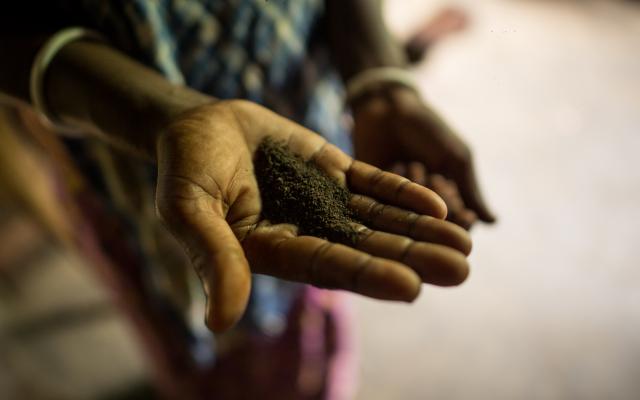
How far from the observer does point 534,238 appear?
1.58 meters

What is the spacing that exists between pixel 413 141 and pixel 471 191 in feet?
0.36

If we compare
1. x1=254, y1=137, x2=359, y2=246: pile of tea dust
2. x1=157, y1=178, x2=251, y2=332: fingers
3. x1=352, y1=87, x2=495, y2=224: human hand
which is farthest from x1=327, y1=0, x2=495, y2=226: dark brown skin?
x1=157, y1=178, x2=251, y2=332: fingers

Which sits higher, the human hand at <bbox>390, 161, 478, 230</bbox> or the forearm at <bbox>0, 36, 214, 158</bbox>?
the human hand at <bbox>390, 161, 478, 230</bbox>

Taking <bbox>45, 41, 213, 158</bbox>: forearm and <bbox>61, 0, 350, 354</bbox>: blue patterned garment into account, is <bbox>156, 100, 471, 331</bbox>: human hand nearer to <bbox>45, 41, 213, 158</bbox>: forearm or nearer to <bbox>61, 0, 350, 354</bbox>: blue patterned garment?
<bbox>45, 41, 213, 158</bbox>: forearm

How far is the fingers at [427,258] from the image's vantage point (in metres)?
0.47

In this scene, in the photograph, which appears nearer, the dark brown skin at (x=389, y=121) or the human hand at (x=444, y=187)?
the human hand at (x=444, y=187)

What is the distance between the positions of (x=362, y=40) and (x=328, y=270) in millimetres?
493

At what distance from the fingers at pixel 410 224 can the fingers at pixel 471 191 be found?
0.78 ft

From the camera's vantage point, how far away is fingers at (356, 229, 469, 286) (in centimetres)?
47

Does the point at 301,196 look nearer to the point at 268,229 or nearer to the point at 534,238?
the point at 268,229

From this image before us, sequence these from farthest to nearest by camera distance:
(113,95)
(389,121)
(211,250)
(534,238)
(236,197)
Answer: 1. (534,238)
2. (389,121)
3. (113,95)
4. (236,197)
5. (211,250)

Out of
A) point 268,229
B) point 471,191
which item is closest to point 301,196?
point 268,229

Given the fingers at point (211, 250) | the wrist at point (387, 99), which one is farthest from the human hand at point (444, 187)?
the fingers at point (211, 250)

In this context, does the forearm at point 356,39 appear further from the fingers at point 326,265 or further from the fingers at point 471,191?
the fingers at point 326,265
